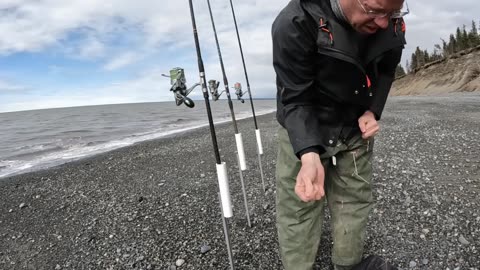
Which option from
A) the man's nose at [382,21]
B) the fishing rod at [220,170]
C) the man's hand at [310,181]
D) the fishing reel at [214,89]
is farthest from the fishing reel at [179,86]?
the man's nose at [382,21]

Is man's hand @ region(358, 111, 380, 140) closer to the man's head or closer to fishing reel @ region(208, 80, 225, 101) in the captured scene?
the man's head

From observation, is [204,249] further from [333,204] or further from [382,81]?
[382,81]

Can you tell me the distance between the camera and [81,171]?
9.63 metres

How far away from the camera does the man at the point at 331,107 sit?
177cm

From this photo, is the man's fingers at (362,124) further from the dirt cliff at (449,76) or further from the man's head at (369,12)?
the dirt cliff at (449,76)

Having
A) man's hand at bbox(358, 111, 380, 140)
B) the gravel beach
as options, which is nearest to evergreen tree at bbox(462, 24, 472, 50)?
the gravel beach

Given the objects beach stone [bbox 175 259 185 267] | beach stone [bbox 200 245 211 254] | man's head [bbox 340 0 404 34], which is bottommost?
beach stone [bbox 175 259 185 267]

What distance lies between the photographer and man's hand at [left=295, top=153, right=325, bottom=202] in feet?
5.59

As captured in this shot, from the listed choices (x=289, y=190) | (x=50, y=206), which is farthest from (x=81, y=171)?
(x=289, y=190)

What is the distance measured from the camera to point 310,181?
1.72m

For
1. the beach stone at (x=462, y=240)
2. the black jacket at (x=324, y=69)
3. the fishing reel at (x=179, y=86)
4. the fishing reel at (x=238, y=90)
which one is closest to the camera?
the black jacket at (x=324, y=69)

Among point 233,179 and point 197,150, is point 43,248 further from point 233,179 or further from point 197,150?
point 197,150

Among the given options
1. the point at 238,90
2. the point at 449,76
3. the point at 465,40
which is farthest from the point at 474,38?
the point at 238,90

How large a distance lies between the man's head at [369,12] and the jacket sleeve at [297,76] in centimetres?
24
